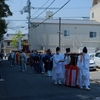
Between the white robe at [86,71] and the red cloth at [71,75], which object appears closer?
the white robe at [86,71]

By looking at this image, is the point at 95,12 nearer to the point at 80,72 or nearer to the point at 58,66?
the point at 58,66

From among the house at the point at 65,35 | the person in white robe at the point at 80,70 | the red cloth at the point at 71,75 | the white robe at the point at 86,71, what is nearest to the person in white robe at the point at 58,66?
the red cloth at the point at 71,75

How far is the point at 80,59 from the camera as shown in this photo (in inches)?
462

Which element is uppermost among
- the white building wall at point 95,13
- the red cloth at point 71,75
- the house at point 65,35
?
the white building wall at point 95,13

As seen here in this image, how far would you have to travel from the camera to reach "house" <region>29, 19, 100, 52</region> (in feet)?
149

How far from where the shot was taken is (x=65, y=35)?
45969 mm

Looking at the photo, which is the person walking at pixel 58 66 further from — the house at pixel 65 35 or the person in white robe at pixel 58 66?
the house at pixel 65 35

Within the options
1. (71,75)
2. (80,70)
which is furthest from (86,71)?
(71,75)

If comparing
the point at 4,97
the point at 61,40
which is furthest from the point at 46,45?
the point at 4,97

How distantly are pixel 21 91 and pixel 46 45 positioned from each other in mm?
34524

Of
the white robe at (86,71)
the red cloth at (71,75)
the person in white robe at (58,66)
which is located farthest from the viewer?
the person in white robe at (58,66)

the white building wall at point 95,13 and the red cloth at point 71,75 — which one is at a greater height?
the white building wall at point 95,13

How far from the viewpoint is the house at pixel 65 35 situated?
149 feet

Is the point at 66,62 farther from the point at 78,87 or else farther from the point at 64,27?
the point at 64,27
